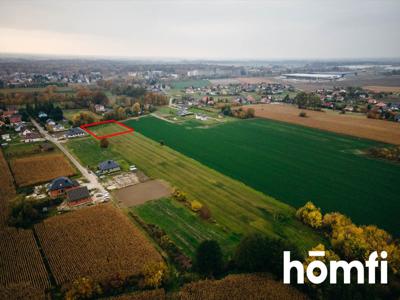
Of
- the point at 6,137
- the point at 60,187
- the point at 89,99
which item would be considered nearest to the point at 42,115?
the point at 6,137

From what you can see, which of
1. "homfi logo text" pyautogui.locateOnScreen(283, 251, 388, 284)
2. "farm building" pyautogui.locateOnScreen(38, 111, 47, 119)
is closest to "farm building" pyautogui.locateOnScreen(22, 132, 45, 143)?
"farm building" pyautogui.locateOnScreen(38, 111, 47, 119)

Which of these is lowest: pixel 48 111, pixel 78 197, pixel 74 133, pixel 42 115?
pixel 78 197

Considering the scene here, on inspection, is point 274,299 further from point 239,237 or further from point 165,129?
point 165,129

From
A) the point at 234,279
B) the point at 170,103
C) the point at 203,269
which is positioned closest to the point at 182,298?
the point at 203,269

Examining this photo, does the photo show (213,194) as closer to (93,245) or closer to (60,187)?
(93,245)

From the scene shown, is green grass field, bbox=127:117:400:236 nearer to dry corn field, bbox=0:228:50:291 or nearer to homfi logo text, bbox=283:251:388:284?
homfi logo text, bbox=283:251:388:284

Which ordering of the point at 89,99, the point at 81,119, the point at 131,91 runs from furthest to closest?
the point at 131,91 → the point at 89,99 → the point at 81,119

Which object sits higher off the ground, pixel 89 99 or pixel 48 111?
pixel 89 99
